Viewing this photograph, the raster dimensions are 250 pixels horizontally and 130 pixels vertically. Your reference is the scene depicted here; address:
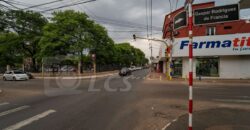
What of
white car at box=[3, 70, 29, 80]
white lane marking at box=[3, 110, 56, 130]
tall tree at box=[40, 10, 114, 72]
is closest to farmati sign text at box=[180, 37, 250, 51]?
tall tree at box=[40, 10, 114, 72]

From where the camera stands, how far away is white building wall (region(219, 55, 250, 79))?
1110 inches

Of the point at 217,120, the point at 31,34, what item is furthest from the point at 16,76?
the point at 217,120

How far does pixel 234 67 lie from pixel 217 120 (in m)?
24.1

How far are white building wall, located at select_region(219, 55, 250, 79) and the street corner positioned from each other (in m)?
21.6

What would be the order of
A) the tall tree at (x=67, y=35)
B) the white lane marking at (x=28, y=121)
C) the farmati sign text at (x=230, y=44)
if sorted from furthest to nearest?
the tall tree at (x=67, y=35), the farmati sign text at (x=230, y=44), the white lane marking at (x=28, y=121)

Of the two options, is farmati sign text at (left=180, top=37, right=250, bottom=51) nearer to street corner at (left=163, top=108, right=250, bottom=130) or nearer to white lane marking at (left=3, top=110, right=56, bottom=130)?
street corner at (left=163, top=108, right=250, bottom=130)

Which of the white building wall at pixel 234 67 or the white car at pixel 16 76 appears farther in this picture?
the white car at pixel 16 76

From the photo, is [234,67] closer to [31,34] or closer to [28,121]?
[28,121]

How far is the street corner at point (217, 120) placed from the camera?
649 centimetres

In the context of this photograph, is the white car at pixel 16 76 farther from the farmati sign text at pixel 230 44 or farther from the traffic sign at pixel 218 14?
the traffic sign at pixel 218 14

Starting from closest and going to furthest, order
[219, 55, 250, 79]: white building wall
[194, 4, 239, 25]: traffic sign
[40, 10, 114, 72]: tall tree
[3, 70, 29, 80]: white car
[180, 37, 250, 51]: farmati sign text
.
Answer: [180, 37, 250, 51]: farmati sign text → [194, 4, 239, 25]: traffic sign → [219, 55, 250, 79]: white building wall → [3, 70, 29, 80]: white car → [40, 10, 114, 72]: tall tree

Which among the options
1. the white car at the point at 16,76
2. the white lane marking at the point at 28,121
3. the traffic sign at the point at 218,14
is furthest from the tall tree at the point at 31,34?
the white lane marking at the point at 28,121

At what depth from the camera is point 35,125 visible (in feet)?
22.6

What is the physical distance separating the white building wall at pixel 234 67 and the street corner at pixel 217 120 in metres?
21.6
